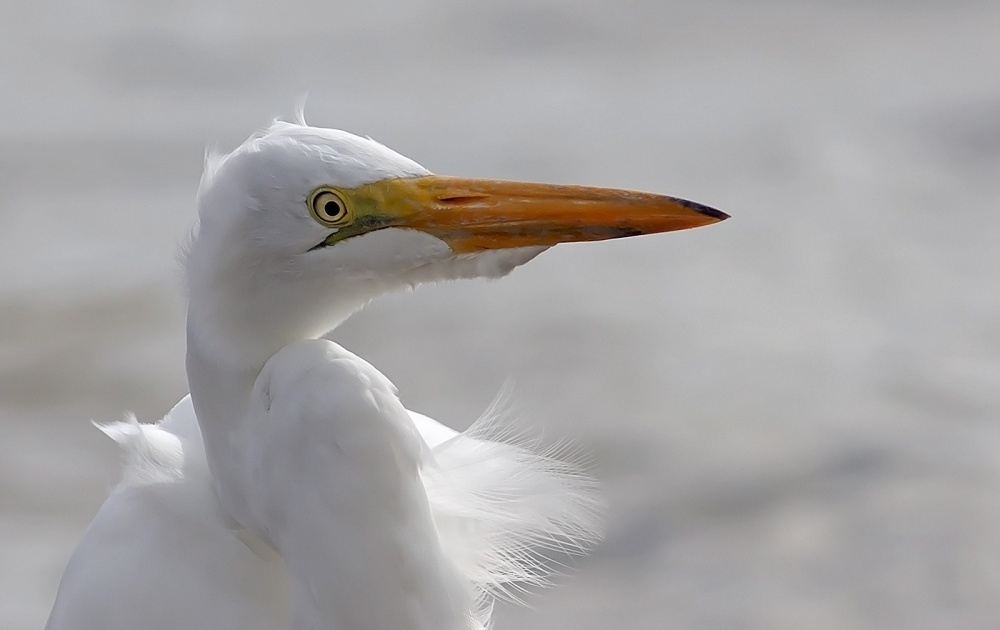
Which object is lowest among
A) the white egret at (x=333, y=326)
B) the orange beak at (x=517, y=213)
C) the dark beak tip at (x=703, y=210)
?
the white egret at (x=333, y=326)

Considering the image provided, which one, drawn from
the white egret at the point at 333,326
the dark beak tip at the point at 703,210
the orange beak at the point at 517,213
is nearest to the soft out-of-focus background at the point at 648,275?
the white egret at the point at 333,326

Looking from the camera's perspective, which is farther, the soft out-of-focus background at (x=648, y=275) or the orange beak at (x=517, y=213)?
the soft out-of-focus background at (x=648, y=275)

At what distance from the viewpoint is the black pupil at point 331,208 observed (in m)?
1.50

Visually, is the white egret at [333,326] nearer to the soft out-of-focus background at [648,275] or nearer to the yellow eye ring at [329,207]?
the yellow eye ring at [329,207]

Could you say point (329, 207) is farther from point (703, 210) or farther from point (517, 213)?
point (703, 210)

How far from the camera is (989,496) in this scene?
3.49 meters

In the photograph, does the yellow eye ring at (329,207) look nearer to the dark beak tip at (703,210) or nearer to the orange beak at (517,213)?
the orange beak at (517,213)

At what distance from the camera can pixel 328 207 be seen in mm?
1498

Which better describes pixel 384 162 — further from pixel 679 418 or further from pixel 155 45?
pixel 155 45

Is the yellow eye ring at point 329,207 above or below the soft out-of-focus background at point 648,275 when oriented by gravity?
below

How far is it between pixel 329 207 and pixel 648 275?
9.46ft

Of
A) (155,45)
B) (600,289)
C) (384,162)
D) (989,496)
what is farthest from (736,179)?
(384,162)

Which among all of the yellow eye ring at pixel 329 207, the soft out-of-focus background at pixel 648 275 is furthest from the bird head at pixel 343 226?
the soft out-of-focus background at pixel 648 275

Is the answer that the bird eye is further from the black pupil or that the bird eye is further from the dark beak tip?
the dark beak tip
